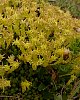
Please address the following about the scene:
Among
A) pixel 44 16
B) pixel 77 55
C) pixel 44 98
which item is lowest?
pixel 44 98

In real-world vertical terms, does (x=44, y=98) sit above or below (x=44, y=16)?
below

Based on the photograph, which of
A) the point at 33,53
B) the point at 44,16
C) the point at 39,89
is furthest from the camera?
the point at 44,16

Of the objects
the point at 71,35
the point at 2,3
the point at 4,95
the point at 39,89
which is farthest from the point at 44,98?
the point at 2,3

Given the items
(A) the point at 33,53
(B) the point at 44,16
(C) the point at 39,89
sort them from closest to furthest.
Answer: (A) the point at 33,53 < (C) the point at 39,89 < (B) the point at 44,16

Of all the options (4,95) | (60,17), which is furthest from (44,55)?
(60,17)

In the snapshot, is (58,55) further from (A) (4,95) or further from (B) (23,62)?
(A) (4,95)

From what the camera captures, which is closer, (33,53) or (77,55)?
(33,53)

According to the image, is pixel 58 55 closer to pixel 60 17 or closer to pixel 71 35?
pixel 71 35
